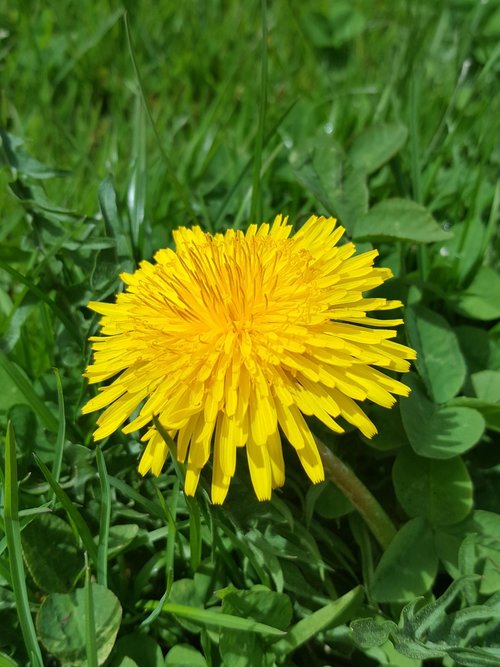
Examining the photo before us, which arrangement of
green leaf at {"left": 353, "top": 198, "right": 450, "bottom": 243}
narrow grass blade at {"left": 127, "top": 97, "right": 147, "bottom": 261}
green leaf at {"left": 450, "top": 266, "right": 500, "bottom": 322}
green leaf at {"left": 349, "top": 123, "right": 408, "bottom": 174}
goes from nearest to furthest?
green leaf at {"left": 353, "top": 198, "right": 450, "bottom": 243} < green leaf at {"left": 450, "top": 266, "right": 500, "bottom": 322} < narrow grass blade at {"left": 127, "top": 97, "right": 147, "bottom": 261} < green leaf at {"left": 349, "top": 123, "right": 408, "bottom": 174}

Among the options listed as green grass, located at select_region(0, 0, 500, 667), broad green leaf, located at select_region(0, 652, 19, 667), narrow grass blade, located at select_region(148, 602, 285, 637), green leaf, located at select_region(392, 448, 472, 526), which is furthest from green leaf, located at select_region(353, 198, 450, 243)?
broad green leaf, located at select_region(0, 652, 19, 667)

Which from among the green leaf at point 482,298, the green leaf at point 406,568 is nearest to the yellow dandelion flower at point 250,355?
the green leaf at point 406,568

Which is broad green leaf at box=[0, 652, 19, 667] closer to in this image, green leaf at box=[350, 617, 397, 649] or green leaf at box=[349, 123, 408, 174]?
green leaf at box=[350, 617, 397, 649]

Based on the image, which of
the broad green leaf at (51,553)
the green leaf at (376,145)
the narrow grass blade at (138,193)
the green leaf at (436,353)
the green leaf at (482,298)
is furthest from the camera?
the green leaf at (376,145)

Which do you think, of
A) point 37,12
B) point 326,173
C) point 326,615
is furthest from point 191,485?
point 37,12

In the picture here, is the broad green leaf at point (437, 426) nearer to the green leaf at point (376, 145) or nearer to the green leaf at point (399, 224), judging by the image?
the green leaf at point (399, 224)

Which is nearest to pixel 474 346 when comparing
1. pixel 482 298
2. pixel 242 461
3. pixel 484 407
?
pixel 482 298

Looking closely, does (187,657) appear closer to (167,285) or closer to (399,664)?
(399,664)

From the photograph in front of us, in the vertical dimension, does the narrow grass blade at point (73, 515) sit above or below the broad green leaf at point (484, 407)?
below

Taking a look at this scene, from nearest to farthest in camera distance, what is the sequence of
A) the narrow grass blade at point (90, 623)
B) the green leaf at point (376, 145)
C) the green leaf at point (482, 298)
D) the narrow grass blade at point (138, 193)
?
the narrow grass blade at point (90, 623)
the green leaf at point (482, 298)
the narrow grass blade at point (138, 193)
the green leaf at point (376, 145)

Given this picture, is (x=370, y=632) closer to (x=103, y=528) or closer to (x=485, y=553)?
(x=485, y=553)
